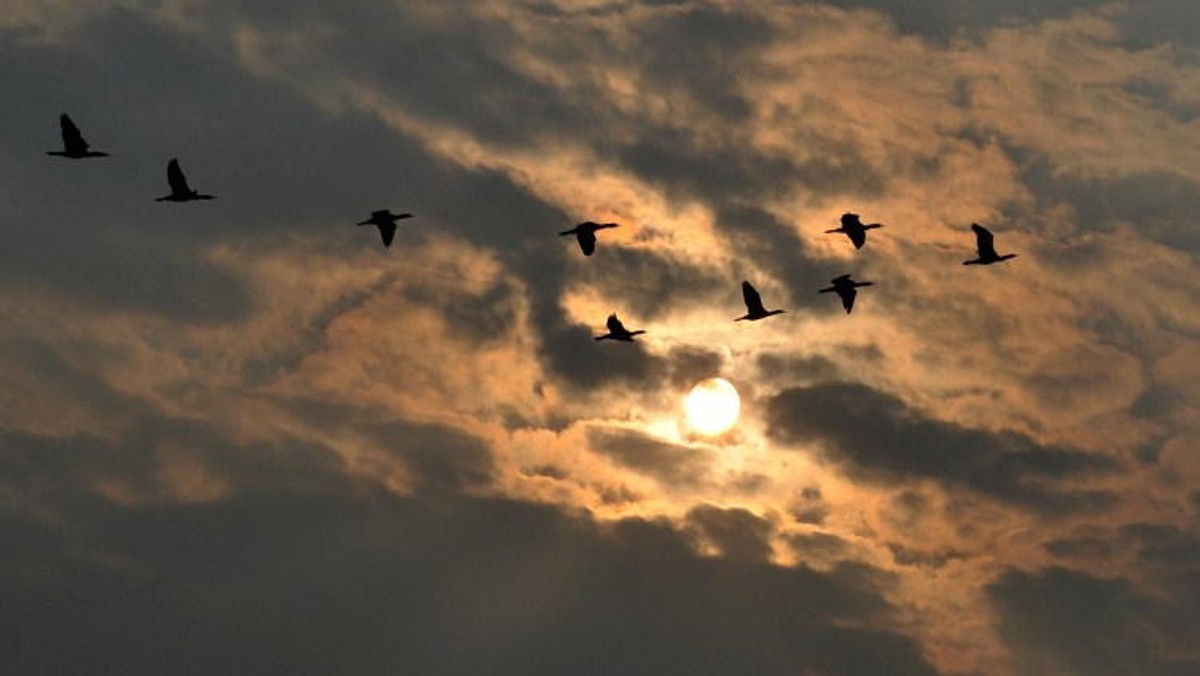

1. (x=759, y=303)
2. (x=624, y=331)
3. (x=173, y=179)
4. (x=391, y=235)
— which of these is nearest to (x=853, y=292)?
(x=759, y=303)

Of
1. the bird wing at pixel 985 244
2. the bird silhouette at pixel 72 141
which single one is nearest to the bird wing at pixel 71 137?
the bird silhouette at pixel 72 141

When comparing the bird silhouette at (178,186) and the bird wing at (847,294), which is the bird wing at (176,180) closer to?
the bird silhouette at (178,186)

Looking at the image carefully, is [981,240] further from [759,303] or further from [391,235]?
[391,235]

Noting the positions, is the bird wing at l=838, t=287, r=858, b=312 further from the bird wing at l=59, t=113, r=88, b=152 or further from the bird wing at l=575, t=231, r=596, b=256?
the bird wing at l=59, t=113, r=88, b=152

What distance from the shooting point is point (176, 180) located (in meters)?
143

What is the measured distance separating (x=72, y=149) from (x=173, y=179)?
6.94m

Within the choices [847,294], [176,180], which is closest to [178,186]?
[176,180]

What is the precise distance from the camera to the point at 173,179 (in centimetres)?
14262

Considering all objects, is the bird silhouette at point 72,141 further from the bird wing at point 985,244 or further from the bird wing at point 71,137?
the bird wing at point 985,244

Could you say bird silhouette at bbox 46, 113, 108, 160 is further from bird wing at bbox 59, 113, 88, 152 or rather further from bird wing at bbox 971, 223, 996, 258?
bird wing at bbox 971, 223, 996, 258

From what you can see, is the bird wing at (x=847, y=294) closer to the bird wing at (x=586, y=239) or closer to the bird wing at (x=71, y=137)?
the bird wing at (x=586, y=239)

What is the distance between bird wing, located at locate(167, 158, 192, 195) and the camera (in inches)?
5561

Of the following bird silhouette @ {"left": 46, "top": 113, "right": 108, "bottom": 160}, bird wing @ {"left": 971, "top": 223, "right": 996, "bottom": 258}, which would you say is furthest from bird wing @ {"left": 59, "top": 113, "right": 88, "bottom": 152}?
bird wing @ {"left": 971, "top": 223, "right": 996, "bottom": 258}

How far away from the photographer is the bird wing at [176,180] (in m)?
141
